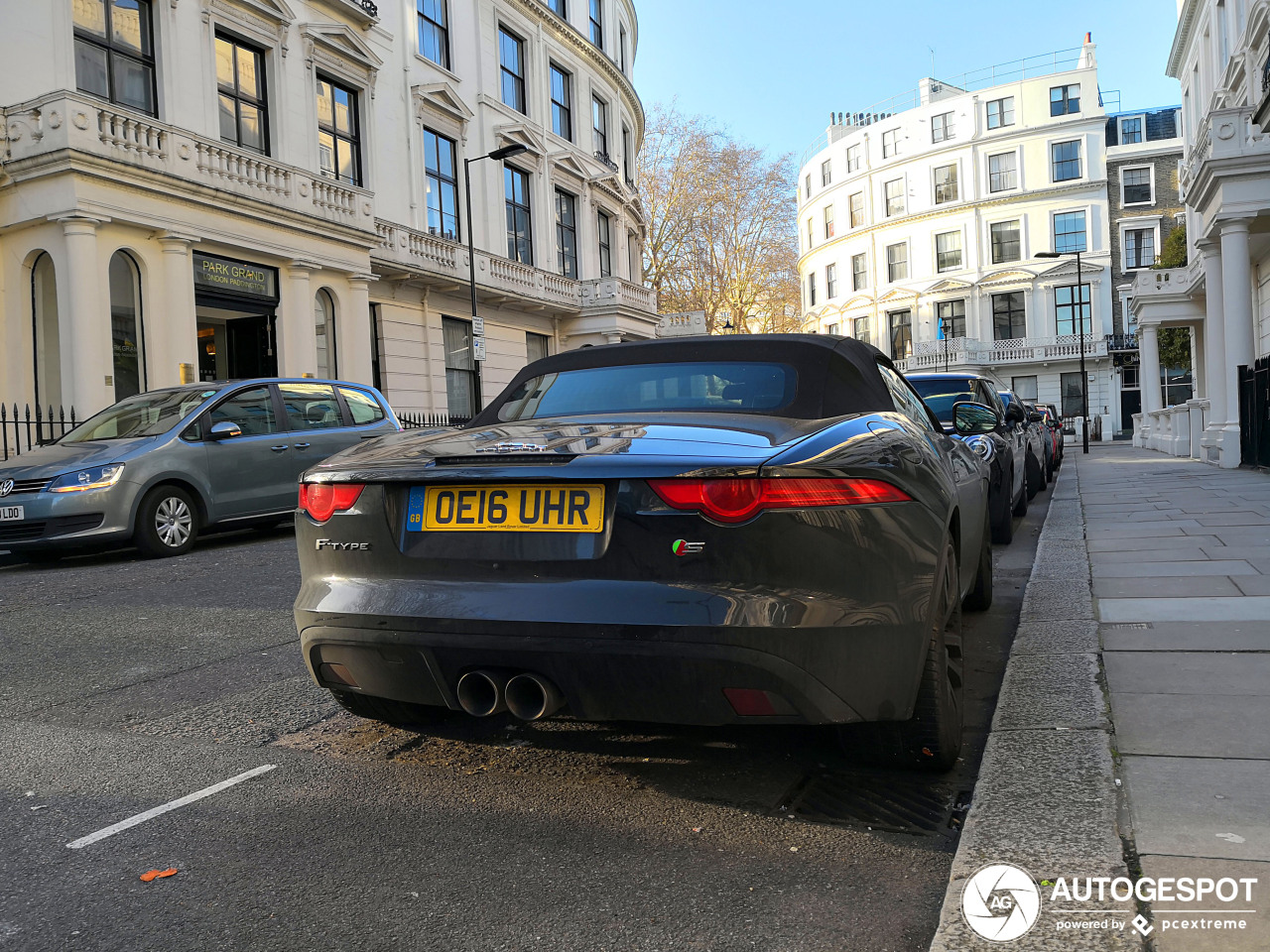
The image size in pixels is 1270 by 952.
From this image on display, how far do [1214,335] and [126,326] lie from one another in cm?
1953

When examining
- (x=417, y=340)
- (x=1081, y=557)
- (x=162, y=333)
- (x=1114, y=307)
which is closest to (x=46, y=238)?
(x=162, y=333)

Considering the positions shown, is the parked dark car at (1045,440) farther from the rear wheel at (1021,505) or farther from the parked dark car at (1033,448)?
the rear wheel at (1021,505)

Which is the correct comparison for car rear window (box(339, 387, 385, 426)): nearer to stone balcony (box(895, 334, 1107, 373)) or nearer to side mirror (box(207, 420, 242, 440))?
side mirror (box(207, 420, 242, 440))

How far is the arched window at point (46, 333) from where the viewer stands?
15.7m

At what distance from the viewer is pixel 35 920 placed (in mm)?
2307

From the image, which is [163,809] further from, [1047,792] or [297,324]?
[297,324]

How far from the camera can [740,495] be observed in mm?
2562

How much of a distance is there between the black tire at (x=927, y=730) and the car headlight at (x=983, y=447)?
182 inches

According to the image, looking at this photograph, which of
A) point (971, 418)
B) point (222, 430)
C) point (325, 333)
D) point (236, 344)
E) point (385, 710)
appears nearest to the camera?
point (385, 710)

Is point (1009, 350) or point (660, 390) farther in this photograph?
point (1009, 350)

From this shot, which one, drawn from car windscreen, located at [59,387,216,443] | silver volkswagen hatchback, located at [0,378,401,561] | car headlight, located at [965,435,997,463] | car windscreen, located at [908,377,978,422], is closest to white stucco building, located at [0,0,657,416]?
car windscreen, located at [59,387,216,443]

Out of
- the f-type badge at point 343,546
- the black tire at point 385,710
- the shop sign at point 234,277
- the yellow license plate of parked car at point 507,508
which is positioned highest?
the shop sign at point 234,277

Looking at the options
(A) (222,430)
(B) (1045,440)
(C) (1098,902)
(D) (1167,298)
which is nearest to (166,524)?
(A) (222,430)

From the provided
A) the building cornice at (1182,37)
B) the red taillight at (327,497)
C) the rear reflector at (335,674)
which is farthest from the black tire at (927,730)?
the building cornice at (1182,37)
